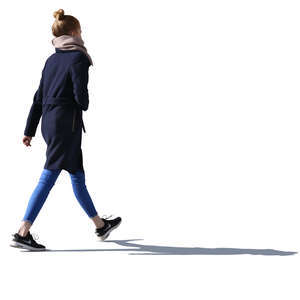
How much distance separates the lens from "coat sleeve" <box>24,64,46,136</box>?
745 cm

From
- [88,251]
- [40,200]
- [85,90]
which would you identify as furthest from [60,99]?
[88,251]

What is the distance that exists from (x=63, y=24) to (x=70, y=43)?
0.61 ft

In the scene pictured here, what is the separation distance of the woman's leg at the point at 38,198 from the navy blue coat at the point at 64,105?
84 millimetres

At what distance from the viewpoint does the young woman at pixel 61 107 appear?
7199mm

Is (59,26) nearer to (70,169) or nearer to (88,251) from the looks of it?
(70,169)

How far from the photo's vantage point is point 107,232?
7828mm

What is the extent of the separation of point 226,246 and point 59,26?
2.58m

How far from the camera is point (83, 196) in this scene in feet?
25.0

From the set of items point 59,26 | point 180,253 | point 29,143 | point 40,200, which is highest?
point 59,26

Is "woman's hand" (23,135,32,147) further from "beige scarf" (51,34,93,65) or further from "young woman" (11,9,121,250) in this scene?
"beige scarf" (51,34,93,65)

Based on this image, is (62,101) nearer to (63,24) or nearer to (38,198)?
(63,24)

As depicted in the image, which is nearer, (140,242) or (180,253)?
(180,253)

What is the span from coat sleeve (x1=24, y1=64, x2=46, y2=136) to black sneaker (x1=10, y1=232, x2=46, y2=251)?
0.98 m

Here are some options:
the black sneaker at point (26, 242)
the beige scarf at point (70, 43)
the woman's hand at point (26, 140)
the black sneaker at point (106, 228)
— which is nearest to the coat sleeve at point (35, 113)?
the woman's hand at point (26, 140)
